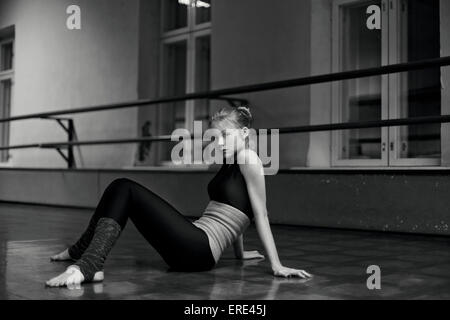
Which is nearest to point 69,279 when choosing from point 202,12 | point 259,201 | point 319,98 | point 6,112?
point 259,201

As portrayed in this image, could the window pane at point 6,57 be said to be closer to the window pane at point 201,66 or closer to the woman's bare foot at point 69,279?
the window pane at point 201,66

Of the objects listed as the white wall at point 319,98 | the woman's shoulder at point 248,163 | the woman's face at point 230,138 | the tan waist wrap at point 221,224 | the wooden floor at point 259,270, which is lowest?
the wooden floor at point 259,270

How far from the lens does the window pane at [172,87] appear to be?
6160 millimetres

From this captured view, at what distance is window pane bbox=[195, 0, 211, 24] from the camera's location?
5.79m

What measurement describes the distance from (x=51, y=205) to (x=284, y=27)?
3406 mm

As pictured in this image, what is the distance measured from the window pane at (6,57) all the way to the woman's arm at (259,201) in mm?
7264

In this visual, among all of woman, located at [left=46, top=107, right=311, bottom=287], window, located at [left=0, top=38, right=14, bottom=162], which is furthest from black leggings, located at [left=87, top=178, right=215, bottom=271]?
window, located at [left=0, top=38, right=14, bottom=162]

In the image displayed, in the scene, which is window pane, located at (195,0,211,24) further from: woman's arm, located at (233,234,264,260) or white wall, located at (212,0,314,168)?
woman's arm, located at (233,234,264,260)

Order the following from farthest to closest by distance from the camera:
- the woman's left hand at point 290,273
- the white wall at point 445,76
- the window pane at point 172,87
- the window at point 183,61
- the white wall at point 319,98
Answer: the window pane at point 172,87 < the window at point 183,61 < the white wall at point 319,98 < the white wall at point 445,76 < the woman's left hand at point 290,273

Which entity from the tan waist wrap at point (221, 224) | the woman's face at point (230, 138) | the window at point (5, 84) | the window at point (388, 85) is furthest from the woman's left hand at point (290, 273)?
the window at point (5, 84)

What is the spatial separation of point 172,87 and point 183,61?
296 millimetres

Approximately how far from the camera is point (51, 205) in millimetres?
6543

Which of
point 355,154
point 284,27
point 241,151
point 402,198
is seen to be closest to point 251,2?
point 284,27
